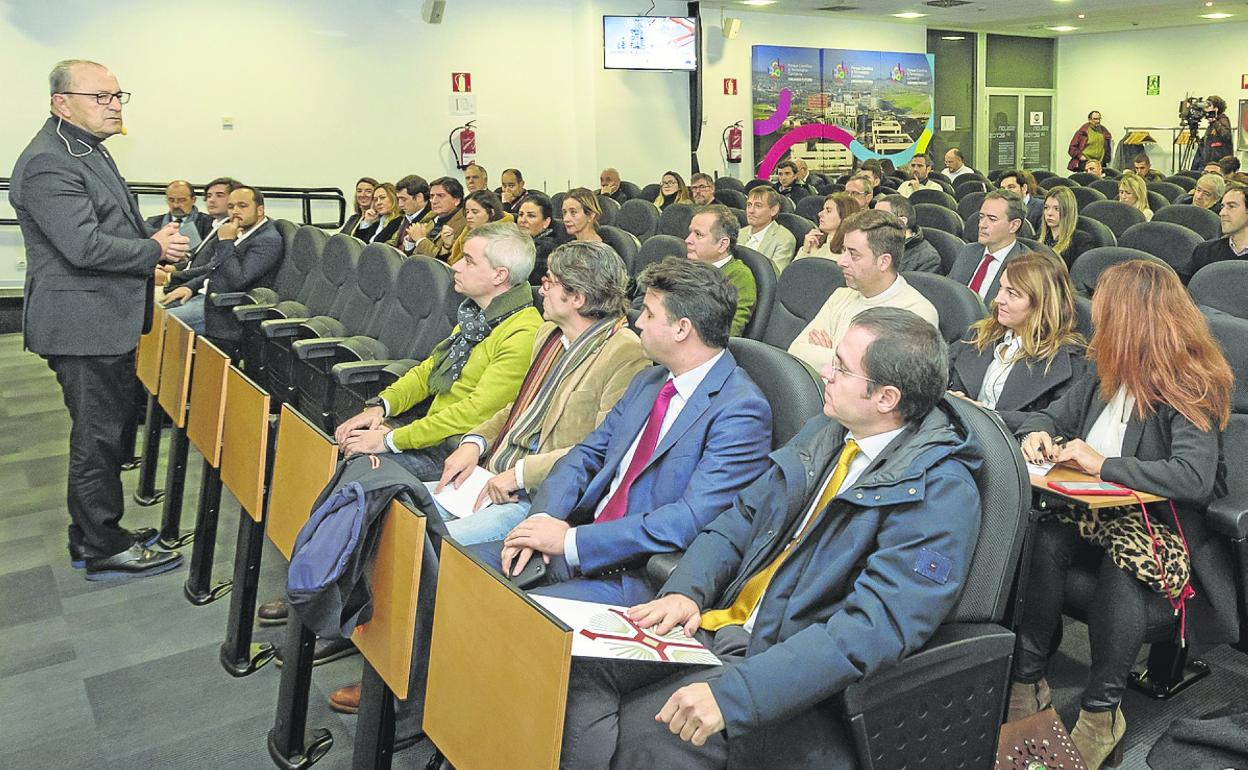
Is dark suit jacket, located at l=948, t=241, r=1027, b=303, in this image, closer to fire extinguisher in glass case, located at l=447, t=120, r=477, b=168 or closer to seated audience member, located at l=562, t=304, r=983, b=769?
seated audience member, located at l=562, t=304, r=983, b=769

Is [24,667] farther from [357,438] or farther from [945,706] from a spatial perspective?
[945,706]

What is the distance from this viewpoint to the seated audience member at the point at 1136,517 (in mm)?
2355

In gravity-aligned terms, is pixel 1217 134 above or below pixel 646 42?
below

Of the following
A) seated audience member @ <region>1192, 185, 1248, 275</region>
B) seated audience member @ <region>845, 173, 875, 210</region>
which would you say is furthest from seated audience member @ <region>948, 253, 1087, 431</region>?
seated audience member @ <region>845, 173, 875, 210</region>

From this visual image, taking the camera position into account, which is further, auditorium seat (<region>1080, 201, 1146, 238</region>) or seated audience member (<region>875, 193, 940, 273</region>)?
auditorium seat (<region>1080, 201, 1146, 238</region>)

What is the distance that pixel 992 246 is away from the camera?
497 cm

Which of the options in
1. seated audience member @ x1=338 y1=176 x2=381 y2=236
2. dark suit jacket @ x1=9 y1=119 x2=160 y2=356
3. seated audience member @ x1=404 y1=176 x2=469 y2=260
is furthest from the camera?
seated audience member @ x1=338 y1=176 x2=381 y2=236

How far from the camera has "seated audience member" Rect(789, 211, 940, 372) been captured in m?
3.63

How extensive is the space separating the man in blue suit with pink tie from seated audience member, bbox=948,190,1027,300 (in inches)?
106

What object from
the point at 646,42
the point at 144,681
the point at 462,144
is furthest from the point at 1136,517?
the point at 646,42

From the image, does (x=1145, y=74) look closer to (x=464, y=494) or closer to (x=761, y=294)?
(x=761, y=294)

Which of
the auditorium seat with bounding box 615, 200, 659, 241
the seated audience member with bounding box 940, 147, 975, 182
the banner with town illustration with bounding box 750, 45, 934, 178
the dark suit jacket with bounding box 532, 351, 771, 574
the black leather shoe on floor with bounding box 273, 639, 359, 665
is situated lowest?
the black leather shoe on floor with bounding box 273, 639, 359, 665

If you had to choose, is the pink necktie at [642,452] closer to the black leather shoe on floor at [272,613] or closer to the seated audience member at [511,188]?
the black leather shoe on floor at [272,613]

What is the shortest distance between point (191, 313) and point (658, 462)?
14.6ft
